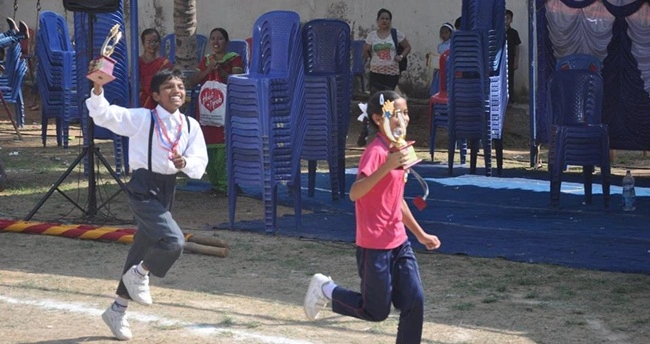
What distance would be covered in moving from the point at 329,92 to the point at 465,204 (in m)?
1.64

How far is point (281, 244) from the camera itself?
9.71 m

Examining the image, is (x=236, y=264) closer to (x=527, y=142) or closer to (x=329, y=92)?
(x=329, y=92)

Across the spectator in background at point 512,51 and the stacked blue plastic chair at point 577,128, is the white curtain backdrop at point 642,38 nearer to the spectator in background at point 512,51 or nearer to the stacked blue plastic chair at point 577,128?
the stacked blue plastic chair at point 577,128

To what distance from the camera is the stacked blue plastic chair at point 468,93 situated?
44.3ft

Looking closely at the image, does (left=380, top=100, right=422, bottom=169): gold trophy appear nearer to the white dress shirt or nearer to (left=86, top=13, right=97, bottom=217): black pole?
the white dress shirt

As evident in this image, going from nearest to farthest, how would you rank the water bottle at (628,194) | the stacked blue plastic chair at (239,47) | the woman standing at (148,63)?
the water bottle at (628,194) → the woman standing at (148,63) → the stacked blue plastic chair at (239,47)

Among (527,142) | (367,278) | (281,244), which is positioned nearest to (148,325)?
(367,278)

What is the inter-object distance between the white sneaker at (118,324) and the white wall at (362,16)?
39.0 feet

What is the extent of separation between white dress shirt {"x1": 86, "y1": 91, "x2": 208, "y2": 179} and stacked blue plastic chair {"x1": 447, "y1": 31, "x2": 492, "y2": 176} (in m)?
6.93

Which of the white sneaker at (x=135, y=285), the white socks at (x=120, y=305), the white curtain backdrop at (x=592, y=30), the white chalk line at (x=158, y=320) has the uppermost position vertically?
the white curtain backdrop at (x=592, y=30)

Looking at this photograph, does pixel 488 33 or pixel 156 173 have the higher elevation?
pixel 488 33

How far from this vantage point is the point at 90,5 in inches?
409

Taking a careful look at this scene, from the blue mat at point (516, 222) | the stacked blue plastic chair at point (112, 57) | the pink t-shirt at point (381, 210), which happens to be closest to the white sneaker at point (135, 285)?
the pink t-shirt at point (381, 210)

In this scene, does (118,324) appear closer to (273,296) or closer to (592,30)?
(273,296)
